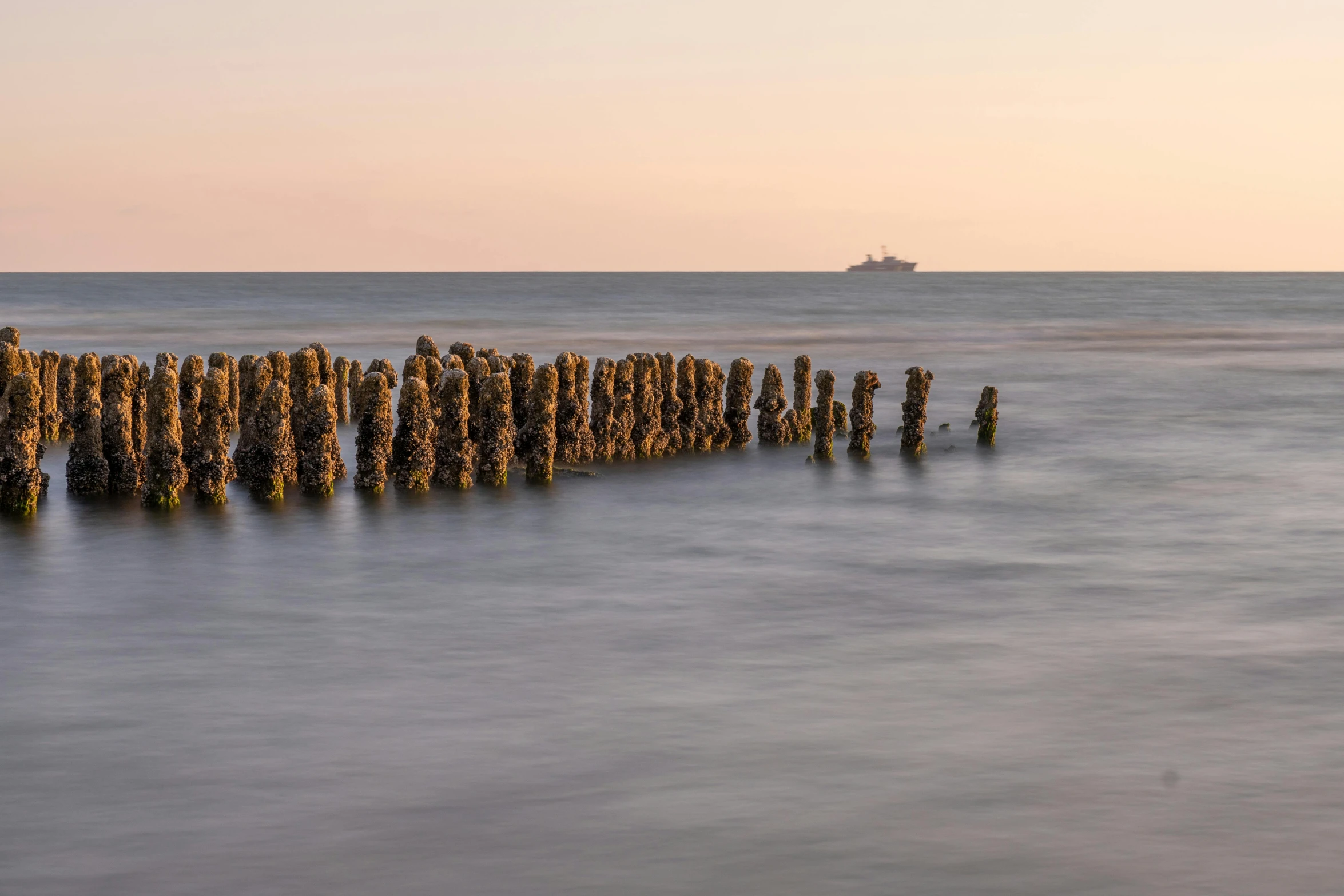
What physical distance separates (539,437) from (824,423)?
3.87m

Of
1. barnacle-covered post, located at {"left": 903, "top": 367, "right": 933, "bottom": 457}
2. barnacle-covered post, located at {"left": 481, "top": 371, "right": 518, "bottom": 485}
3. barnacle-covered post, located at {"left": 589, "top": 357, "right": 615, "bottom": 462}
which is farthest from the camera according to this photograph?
barnacle-covered post, located at {"left": 903, "top": 367, "right": 933, "bottom": 457}

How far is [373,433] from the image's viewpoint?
16062 millimetres

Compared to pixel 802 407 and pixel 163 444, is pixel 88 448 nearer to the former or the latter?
pixel 163 444

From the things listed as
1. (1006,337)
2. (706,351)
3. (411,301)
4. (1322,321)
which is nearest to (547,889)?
(706,351)

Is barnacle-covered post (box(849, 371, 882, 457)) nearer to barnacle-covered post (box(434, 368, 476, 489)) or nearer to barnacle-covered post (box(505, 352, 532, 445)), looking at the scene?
barnacle-covered post (box(505, 352, 532, 445))

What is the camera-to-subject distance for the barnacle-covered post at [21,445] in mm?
14312

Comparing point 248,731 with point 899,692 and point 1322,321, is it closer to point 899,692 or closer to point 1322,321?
point 899,692

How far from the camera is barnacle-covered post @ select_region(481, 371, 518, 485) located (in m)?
16.3

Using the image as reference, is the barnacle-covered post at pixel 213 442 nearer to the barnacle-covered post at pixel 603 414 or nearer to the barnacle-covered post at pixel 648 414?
the barnacle-covered post at pixel 603 414

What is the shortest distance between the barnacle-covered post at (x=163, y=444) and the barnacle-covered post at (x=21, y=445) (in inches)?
38.3

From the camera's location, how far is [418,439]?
16281 millimetres

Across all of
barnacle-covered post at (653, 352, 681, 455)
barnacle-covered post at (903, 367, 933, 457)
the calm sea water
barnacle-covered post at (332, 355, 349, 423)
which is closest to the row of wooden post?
barnacle-covered post at (653, 352, 681, 455)

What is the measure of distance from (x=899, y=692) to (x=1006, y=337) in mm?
52296

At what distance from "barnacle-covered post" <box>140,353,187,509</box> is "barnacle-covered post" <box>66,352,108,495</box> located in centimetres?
55
